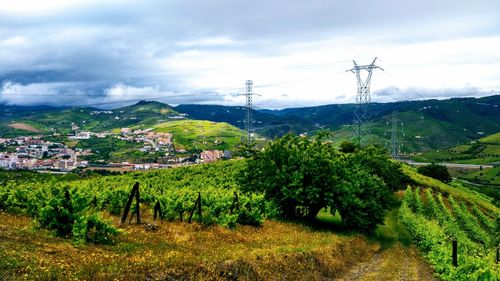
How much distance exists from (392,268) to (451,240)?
760cm

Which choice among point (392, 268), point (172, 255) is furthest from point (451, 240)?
point (172, 255)

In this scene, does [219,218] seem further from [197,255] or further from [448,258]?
[448,258]

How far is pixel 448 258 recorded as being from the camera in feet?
95.6

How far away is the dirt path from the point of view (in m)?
28.2

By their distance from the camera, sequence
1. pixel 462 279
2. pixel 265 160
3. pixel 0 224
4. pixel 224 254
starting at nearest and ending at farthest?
1. pixel 0 224
2. pixel 224 254
3. pixel 462 279
4. pixel 265 160

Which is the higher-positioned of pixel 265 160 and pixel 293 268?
pixel 265 160

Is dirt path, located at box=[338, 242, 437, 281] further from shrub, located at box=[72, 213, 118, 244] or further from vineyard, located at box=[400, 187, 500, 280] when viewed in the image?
shrub, located at box=[72, 213, 118, 244]

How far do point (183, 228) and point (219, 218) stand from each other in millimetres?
4328

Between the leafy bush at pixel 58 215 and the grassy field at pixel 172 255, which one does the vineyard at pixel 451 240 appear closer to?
the grassy field at pixel 172 255

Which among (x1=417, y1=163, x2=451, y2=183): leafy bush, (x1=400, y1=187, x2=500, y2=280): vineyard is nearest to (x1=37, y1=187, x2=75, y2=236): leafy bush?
(x1=400, y1=187, x2=500, y2=280): vineyard

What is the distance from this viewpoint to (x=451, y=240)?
3638 centimetres

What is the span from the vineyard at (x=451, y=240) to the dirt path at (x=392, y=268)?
1.12 m

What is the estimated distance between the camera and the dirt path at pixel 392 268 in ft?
92.6

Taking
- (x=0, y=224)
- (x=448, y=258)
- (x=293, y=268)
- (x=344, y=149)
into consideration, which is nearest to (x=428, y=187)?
(x=344, y=149)
